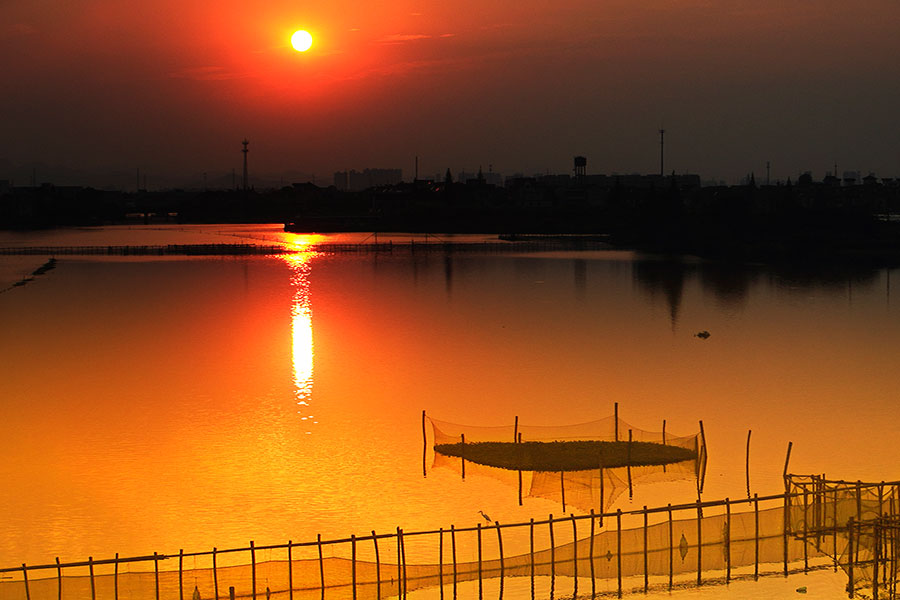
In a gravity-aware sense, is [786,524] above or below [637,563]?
above

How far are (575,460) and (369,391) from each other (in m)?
14.1

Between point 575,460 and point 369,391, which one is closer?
point 575,460

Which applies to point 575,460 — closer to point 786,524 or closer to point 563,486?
point 563,486

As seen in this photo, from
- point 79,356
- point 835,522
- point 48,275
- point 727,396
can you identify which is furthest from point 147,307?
point 835,522

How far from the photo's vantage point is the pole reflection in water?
32.2m

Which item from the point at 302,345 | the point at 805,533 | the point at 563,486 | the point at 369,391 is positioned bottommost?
the point at 369,391

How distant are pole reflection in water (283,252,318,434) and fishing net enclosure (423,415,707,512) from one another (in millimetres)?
6724

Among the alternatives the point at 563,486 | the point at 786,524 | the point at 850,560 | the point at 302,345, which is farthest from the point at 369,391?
the point at 850,560

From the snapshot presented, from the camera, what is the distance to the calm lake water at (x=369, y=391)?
21344 millimetres

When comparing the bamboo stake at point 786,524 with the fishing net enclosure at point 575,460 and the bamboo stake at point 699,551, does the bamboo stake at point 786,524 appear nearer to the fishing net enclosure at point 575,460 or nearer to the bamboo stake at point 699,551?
the bamboo stake at point 699,551

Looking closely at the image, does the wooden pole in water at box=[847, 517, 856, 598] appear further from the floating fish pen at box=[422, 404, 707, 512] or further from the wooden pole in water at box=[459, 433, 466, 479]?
the wooden pole in water at box=[459, 433, 466, 479]

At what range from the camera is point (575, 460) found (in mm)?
21469

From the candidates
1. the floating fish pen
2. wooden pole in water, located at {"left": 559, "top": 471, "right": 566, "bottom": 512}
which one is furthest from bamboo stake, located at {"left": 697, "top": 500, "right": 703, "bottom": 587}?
wooden pole in water, located at {"left": 559, "top": 471, "right": 566, "bottom": 512}

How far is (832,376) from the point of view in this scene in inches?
1475
